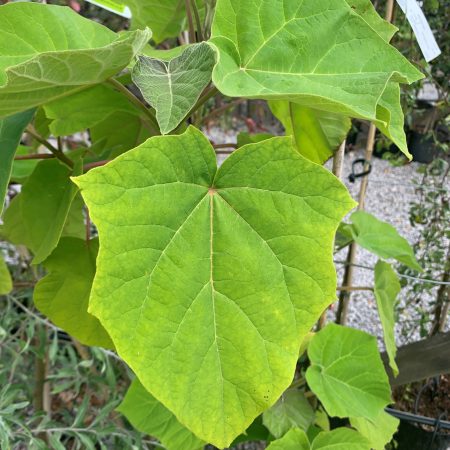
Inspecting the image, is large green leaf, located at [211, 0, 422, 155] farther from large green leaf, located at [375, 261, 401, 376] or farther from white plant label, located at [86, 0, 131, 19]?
large green leaf, located at [375, 261, 401, 376]

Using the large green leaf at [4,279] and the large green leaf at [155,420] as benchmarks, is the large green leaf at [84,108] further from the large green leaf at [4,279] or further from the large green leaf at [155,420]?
the large green leaf at [155,420]

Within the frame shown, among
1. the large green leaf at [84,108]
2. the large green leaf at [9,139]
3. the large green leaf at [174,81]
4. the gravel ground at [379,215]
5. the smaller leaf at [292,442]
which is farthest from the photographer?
the gravel ground at [379,215]

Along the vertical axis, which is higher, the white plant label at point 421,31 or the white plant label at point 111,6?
the white plant label at point 421,31

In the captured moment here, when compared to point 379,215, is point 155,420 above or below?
above

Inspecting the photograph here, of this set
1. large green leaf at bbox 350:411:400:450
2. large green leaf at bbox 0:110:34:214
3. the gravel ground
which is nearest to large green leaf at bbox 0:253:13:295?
large green leaf at bbox 0:110:34:214

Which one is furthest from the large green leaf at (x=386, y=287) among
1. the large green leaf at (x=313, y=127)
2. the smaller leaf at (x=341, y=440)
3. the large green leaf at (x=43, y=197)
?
the large green leaf at (x=43, y=197)

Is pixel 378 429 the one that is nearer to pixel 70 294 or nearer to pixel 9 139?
pixel 70 294

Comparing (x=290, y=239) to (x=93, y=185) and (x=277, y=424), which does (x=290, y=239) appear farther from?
(x=277, y=424)

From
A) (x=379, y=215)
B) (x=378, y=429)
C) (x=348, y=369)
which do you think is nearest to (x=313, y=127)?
(x=348, y=369)
